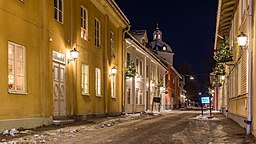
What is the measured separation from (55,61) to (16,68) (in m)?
3.49

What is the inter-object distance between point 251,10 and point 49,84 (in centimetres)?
792

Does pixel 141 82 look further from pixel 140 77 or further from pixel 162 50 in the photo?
pixel 162 50

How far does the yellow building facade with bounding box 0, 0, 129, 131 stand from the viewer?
12.5m

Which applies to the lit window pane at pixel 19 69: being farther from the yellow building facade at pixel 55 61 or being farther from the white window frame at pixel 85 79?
the white window frame at pixel 85 79

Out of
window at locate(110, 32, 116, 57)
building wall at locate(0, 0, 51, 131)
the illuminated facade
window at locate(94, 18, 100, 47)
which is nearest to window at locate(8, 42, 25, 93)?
building wall at locate(0, 0, 51, 131)

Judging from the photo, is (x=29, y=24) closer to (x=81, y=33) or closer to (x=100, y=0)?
(x=81, y=33)

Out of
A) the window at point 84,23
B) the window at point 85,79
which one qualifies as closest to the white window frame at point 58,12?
the window at point 84,23

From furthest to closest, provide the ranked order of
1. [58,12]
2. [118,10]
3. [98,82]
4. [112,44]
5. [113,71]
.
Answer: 1. [112,44]
2. [118,10]
3. [113,71]
4. [98,82]
5. [58,12]

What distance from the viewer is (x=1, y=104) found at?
460 inches

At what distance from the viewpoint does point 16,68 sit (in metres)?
12.8

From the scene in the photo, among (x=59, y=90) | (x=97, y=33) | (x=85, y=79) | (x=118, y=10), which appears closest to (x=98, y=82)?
(x=85, y=79)

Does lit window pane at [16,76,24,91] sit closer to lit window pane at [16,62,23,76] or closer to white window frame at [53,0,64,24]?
lit window pane at [16,62,23,76]

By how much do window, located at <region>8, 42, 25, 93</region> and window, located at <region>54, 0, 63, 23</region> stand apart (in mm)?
3801

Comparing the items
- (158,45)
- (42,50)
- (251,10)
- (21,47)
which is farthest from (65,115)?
(158,45)
